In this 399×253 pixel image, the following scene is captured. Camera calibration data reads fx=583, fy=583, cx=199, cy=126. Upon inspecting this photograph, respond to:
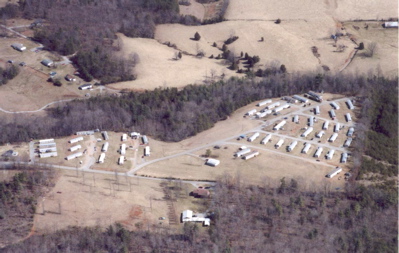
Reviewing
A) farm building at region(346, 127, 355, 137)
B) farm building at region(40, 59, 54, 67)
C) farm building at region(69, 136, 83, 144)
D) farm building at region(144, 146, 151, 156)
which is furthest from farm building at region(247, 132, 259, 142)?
farm building at region(40, 59, 54, 67)

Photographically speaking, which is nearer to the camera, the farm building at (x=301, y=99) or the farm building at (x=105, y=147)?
the farm building at (x=105, y=147)

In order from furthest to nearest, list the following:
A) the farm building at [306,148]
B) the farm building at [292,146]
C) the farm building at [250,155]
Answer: the farm building at [292,146], the farm building at [306,148], the farm building at [250,155]

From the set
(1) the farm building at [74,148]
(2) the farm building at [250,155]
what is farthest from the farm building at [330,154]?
(1) the farm building at [74,148]

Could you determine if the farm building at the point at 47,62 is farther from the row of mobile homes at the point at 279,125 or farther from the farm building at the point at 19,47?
the row of mobile homes at the point at 279,125

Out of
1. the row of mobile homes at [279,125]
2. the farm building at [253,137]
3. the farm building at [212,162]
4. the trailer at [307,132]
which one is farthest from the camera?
the row of mobile homes at [279,125]

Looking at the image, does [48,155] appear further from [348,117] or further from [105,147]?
[348,117]

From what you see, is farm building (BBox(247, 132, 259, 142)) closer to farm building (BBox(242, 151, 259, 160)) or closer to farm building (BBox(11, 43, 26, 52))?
farm building (BBox(242, 151, 259, 160))

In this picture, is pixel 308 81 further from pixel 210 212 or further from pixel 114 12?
pixel 114 12

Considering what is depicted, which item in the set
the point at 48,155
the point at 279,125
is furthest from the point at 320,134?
the point at 48,155

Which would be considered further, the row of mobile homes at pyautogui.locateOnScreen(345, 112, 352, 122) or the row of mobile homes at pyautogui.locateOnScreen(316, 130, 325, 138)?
the row of mobile homes at pyautogui.locateOnScreen(345, 112, 352, 122)

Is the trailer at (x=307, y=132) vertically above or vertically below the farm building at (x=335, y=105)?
below

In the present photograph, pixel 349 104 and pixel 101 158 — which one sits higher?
pixel 349 104

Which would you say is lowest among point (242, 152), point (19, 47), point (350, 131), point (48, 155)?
point (48, 155)
